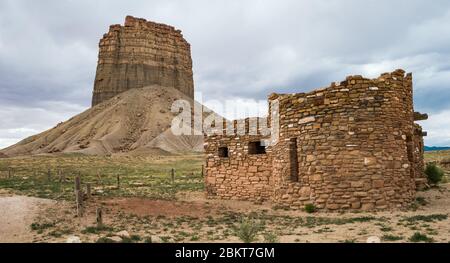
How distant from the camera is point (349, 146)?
1234cm

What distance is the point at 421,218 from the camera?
10.3 meters

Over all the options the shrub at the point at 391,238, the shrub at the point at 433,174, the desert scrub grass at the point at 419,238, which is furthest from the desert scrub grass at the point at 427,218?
Result: the shrub at the point at 433,174

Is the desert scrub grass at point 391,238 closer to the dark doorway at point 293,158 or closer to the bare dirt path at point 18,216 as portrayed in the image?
the dark doorway at point 293,158

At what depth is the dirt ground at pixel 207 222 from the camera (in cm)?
891

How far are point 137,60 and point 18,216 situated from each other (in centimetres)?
9141

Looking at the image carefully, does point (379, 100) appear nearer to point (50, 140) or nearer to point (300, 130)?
point (300, 130)

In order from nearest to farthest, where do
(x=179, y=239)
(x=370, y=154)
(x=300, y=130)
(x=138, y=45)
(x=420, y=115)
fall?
(x=179, y=239)
(x=370, y=154)
(x=300, y=130)
(x=420, y=115)
(x=138, y=45)

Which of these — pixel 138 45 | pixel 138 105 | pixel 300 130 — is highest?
pixel 138 45

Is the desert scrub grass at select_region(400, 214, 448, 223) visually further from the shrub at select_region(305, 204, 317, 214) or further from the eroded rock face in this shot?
the eroded rock face

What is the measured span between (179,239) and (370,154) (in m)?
6.63

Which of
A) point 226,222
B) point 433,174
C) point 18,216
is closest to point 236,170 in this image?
point 226,222

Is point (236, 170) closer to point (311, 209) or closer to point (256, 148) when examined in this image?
point (256, 148)

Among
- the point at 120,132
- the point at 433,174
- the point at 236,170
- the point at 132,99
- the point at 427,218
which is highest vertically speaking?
the point at 132,99
